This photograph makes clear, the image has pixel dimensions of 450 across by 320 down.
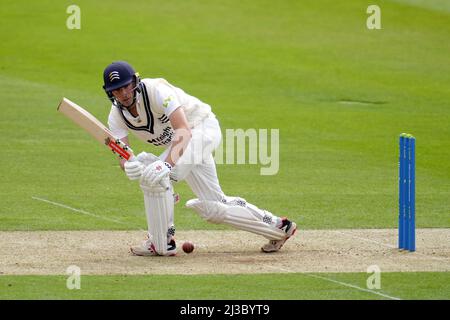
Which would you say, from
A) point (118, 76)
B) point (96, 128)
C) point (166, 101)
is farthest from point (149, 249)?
point (118, 76)

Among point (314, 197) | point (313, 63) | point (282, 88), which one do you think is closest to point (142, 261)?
point (314, 197)

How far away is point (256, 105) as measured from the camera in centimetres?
1969

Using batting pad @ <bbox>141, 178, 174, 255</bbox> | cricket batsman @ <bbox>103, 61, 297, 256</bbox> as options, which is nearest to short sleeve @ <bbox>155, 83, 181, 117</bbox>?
cricket batsman @ <bbox>103, 61, 297, 256</bbox>

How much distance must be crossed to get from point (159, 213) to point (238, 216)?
731 millimetres

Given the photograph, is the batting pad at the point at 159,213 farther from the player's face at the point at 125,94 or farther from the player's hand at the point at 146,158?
the player's face at the point at 125,94

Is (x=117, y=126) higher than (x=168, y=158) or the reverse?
higher

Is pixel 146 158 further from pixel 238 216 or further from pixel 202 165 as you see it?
pixel 238 216

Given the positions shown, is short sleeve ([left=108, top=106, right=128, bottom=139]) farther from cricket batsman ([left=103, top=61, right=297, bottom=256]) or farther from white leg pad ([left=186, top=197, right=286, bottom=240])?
white leg pad ([left=186, top=197, right=286, bottom=240])

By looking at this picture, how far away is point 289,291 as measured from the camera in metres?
8.55

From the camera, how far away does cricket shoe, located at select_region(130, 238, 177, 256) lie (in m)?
9.95

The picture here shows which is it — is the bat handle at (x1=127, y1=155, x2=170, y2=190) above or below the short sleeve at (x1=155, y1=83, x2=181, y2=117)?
below

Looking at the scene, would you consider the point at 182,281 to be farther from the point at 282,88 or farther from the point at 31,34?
the point at 31,34

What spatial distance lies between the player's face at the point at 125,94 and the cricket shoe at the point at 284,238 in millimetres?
1822
